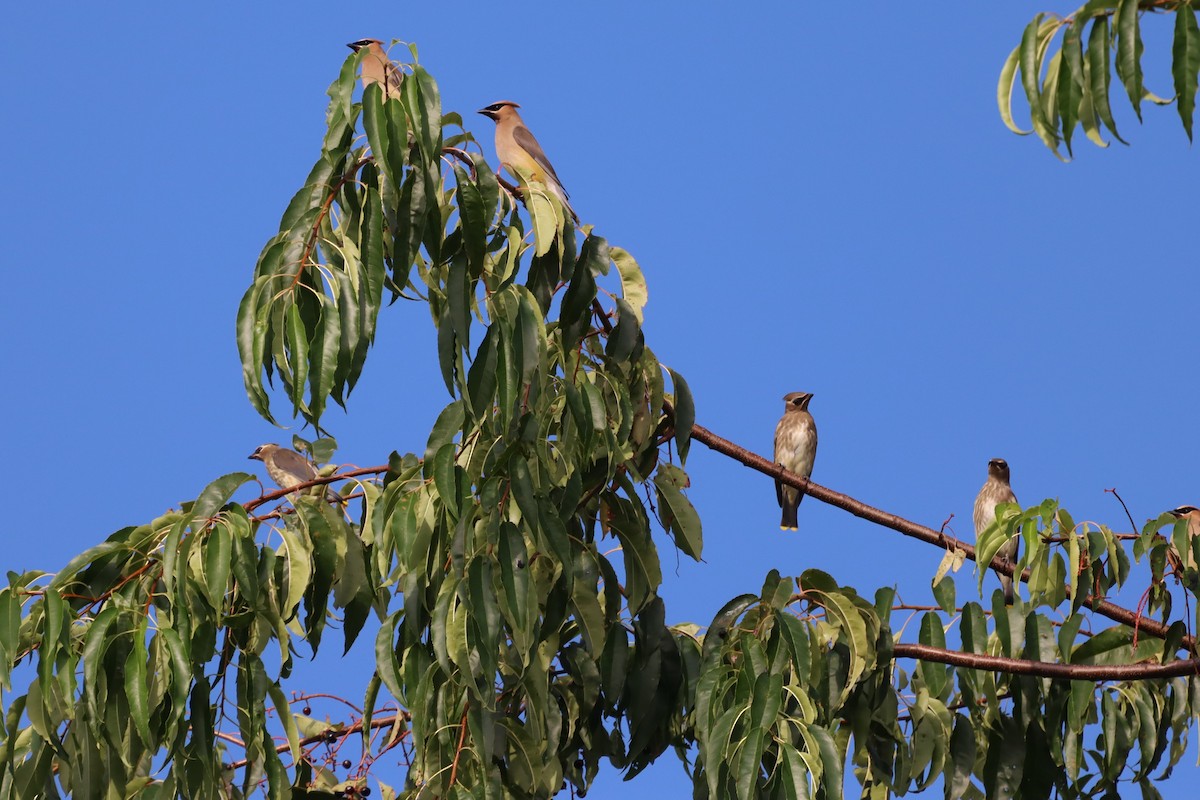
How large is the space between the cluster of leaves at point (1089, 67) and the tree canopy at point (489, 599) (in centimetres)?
3

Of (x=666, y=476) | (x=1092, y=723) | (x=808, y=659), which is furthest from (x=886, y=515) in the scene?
(x=808, y=659)

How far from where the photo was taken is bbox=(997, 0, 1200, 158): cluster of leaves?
352 cm

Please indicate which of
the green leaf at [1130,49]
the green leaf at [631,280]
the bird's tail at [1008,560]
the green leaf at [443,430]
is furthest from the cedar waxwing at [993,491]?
the green leaf at [1130,49]

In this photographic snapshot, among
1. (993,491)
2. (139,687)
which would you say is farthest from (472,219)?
(993,491)

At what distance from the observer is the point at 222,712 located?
4.52 meters

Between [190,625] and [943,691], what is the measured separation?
240 cm

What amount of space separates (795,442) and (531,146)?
637 centimetres

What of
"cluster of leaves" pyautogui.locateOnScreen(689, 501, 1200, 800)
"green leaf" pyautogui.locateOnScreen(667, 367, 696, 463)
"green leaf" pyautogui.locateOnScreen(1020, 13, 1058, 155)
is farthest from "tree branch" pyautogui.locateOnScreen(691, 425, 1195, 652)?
"green leaf" pyautogui.locateOnScreen(1020, 13, 1058, 155)

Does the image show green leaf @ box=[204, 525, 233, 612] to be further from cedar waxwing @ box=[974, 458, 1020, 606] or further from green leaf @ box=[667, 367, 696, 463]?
cedar waxwing @ box=[974, 458, 1020, 606]

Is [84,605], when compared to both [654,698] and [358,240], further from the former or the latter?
[654,698]

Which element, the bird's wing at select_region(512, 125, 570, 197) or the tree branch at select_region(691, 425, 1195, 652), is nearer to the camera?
the tree branch at select_region(691, 425, 1195, 652)

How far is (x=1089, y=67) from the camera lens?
12.1 feet

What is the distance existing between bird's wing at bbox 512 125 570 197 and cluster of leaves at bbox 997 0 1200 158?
330 cm

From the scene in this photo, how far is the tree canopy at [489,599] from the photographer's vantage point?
166 inches
